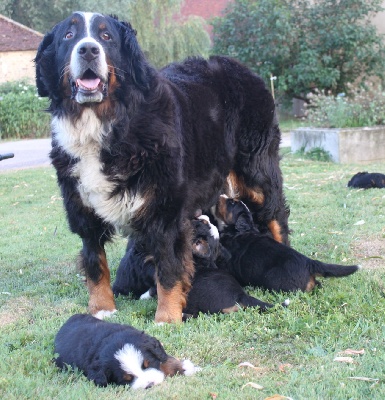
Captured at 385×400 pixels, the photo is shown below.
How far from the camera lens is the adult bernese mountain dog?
4668 mm

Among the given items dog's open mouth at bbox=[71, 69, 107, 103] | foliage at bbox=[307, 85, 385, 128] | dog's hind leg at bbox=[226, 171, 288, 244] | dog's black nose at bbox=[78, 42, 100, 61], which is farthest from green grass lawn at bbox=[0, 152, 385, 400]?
foliage at bbox=[307, 85, 385, 128]

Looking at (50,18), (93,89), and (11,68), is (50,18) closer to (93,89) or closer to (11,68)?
(11,68)

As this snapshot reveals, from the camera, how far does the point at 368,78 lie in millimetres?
26125

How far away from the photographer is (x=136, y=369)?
364 cm

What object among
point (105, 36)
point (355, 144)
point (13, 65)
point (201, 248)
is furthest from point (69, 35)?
point (13, 65)

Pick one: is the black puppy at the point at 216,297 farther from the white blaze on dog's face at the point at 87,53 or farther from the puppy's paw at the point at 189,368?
the white blaze on dog's face at the point at 87,53

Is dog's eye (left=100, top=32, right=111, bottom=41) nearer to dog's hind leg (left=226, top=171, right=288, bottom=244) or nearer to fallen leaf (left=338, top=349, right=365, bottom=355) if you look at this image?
dog's hind leg (left=226, top=171, right=288, bottom=244)

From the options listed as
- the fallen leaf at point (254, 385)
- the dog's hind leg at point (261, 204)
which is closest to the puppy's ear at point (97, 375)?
the fallen leaf at point (254, 385)

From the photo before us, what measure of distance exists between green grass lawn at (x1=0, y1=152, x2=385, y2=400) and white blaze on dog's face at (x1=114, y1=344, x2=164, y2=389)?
0.05m

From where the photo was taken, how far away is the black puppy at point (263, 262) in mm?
5234

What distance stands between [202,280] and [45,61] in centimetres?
202

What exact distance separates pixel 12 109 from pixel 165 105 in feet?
74.1

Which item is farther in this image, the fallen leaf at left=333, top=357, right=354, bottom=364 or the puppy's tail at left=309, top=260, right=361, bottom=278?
the puppy's tail at left=309, top=260, right=361, bottom=278

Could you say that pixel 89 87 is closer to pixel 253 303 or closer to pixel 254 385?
pixel 253 303
